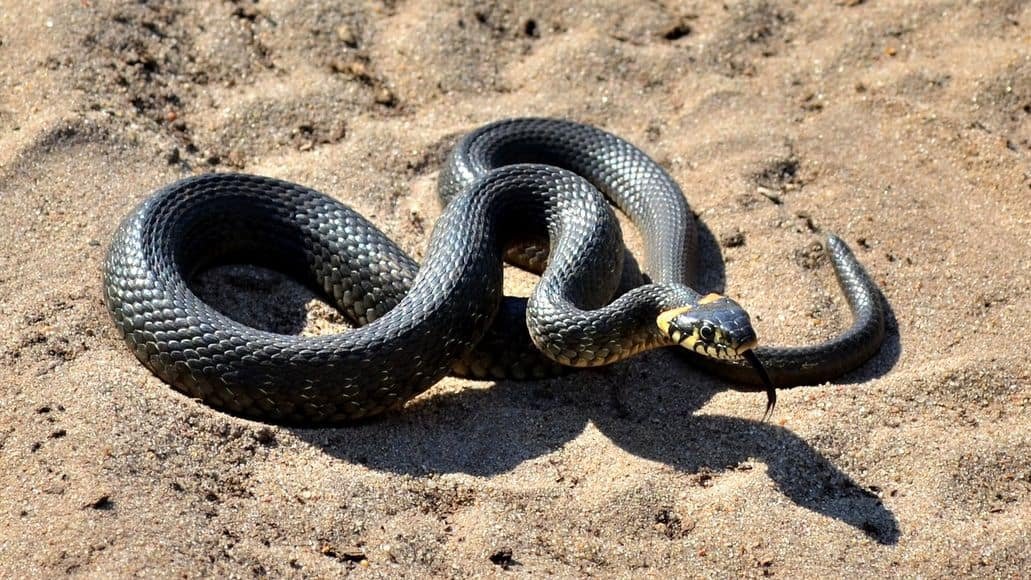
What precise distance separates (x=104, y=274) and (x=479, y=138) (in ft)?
10.3

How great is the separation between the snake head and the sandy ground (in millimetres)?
587

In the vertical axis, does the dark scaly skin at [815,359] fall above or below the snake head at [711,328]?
below

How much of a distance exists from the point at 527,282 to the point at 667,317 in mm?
1704

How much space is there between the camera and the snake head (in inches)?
256

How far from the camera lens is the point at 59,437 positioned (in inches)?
238

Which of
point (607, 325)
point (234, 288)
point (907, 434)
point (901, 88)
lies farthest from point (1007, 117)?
point (234, 288)

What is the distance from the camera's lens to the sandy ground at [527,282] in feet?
19.4

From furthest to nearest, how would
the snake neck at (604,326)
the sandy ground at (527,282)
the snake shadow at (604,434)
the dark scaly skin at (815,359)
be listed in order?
the dark scaly skin at (815,359) → the snake neck at (604,326) → the snake shadow at (604,434) → the sandy ground at (527,282)

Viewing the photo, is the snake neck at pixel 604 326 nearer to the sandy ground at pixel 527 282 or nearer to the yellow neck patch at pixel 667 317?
the yellow neck patch at pixel 667 317

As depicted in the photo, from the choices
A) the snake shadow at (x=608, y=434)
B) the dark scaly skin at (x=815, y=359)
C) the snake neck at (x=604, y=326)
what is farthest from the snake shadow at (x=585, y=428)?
the snake neck at (x=604, y=326)

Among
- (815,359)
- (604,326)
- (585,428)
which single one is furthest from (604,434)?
(815,359)

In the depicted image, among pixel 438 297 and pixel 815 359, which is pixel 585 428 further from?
pixel 815 359

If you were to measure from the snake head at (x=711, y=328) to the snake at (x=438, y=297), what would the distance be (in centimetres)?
1

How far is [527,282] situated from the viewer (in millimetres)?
8203
